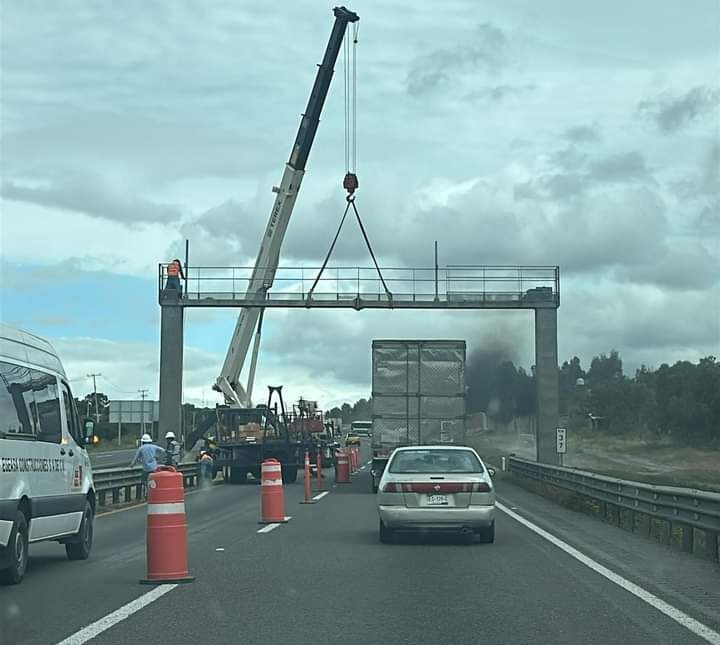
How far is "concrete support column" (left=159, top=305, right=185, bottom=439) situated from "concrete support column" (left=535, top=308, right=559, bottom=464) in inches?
488

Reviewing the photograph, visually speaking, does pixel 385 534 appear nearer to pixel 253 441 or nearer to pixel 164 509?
pixel 164 509

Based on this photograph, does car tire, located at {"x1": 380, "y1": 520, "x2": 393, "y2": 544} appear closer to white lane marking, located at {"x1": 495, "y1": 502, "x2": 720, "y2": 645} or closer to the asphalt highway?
the asphalt highway

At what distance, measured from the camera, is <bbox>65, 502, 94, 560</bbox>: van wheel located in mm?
16016

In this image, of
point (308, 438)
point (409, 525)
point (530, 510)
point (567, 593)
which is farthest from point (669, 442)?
point (567, 593)

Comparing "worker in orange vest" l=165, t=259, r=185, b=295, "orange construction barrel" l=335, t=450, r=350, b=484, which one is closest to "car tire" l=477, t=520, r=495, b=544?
"orange construction barrel" l=335, t=450, r=350, b=484

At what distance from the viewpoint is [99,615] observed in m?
11.0

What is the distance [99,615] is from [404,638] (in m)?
2.83

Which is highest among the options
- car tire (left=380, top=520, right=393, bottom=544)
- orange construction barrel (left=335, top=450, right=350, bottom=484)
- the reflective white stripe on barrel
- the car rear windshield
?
the car rear windshield

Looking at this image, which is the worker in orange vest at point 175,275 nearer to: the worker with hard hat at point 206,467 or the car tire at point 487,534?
the worker with hard hat at point 206,467

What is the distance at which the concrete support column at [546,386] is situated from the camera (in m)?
43.8

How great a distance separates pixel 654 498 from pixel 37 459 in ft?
32.3

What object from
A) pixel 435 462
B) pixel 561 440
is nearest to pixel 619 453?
pixel 561 440

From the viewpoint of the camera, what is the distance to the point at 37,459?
13.8 m

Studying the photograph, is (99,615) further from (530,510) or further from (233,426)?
(233,426)
